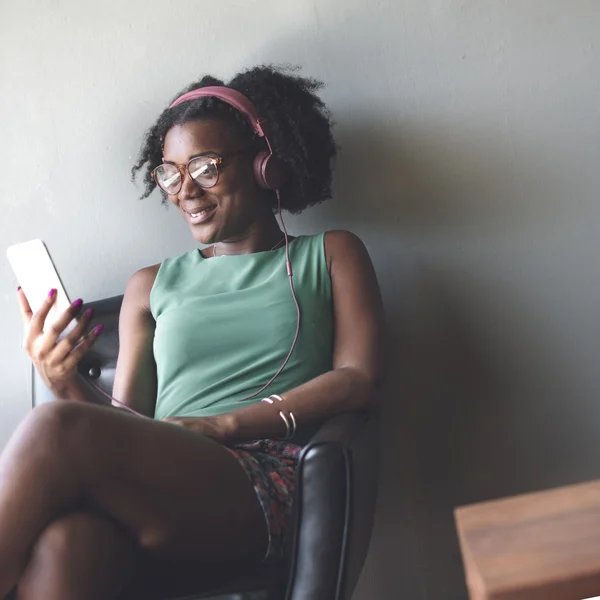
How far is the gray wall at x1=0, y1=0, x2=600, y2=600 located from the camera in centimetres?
157

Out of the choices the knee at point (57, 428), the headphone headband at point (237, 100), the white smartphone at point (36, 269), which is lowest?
the knee at point (57, 428)

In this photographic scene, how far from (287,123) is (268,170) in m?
0.12

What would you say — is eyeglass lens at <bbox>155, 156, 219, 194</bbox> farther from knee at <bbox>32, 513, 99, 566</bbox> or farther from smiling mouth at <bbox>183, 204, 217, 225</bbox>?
knee at <bbox>32, 513, 99, 566</bbox>

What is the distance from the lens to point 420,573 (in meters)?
1.61

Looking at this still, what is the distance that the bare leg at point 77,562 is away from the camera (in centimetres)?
91

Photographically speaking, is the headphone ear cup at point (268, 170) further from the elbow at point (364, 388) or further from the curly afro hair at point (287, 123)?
the elbow at point (364, 388)

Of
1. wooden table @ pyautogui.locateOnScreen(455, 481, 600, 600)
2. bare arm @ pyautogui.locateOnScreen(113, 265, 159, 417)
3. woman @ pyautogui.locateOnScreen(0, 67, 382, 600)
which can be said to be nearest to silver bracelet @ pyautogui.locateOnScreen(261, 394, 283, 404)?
woman @ pyautogui.locateOnScreen(0, 67, 382, 600)

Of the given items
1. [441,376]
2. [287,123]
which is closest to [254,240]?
[287,123]

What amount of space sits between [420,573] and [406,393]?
36cm

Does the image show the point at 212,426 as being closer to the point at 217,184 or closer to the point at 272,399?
the point at 272,399

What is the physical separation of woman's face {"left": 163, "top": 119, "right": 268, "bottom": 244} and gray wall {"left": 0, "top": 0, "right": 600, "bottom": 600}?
0.24 metres

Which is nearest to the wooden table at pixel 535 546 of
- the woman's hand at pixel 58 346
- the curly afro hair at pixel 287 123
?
the woman's hand at pixel 58 346

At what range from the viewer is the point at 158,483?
0.97 metres

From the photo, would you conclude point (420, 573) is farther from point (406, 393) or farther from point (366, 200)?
point (366, 200)
